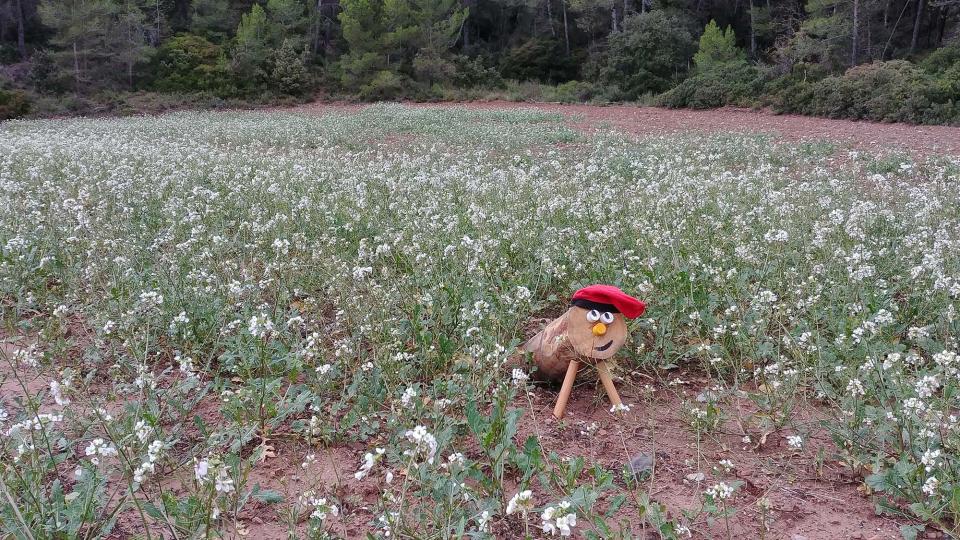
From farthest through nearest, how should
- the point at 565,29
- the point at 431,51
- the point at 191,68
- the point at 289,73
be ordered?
the point at 565,29 < the point at 431,51 < the point at 191,68 < the point at 289,73

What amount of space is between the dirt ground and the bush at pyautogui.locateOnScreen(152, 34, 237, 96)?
21.2 m

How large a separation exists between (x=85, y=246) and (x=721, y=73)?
2630 centimetres

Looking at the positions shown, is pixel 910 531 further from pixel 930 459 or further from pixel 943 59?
pixel 943 59

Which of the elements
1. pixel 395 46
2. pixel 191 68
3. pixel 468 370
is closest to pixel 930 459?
pixel 468 370

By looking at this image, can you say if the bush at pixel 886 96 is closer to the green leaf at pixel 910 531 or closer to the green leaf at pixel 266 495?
the green leaf at pixel 910 531

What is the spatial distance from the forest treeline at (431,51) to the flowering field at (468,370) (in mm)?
20195

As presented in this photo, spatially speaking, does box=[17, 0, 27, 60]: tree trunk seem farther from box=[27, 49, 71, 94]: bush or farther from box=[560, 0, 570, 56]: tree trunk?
box=[560, 0, 570, 56]: tree trunk

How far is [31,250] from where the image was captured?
213 inches

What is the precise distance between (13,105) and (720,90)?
2787 cm

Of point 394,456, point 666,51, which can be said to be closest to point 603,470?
point 394,456

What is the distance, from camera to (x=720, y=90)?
25.8 meters

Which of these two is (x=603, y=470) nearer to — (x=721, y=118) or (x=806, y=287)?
(x=806, y=287)

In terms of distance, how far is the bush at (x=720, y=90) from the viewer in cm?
2534

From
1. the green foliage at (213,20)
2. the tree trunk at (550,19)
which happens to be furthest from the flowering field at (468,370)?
the tree trunk at (550,19)
